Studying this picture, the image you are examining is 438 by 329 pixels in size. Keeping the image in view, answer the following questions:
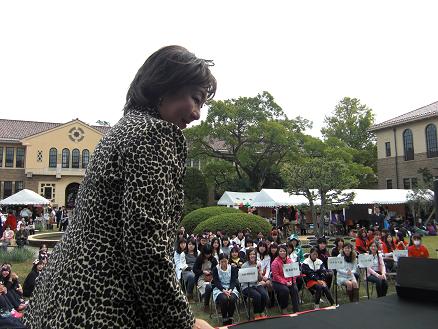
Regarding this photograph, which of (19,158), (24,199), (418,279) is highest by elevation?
(19,158)

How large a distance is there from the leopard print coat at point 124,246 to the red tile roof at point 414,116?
36587mm

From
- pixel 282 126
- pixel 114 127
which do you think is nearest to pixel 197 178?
pixel 282 126

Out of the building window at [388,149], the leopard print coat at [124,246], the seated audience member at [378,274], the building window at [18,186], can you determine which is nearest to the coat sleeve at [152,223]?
the leopard print coat at [124,246]

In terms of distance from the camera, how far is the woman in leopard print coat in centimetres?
106

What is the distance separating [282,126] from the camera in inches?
1109

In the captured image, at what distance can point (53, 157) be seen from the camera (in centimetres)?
4019

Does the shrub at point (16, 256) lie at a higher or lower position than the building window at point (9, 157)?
lower

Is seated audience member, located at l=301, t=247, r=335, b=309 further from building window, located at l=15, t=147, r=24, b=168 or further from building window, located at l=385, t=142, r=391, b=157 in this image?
building window, located at l=15, t=147, r=24, b=168

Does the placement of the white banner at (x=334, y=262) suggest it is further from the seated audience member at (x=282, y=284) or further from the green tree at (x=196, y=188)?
the green tree at (x=196, y=188)

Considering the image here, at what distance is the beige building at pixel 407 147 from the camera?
110ft

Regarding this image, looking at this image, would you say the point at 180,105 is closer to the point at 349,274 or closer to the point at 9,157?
the point at 349,274

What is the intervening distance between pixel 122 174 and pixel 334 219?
25.4 meters

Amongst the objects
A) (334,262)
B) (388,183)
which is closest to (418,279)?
(334,262)

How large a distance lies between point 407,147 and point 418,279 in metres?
34.9
